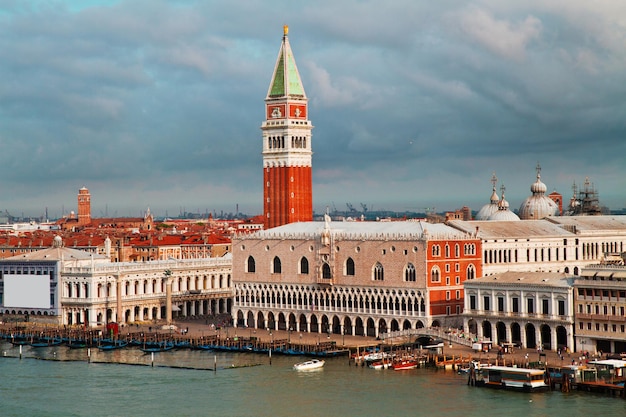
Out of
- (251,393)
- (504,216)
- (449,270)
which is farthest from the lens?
(504,216)

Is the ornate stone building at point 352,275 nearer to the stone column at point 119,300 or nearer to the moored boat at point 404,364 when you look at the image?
the moored boat at point 404,364

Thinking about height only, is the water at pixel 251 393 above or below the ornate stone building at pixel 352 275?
below

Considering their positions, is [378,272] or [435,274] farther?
[378,272]

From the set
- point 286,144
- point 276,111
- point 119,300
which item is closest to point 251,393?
point 119,300

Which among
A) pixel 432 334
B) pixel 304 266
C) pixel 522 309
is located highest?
pixel 304 266

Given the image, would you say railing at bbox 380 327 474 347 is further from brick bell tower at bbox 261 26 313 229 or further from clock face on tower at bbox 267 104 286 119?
clock face on tower at bbox 267 104 286 119

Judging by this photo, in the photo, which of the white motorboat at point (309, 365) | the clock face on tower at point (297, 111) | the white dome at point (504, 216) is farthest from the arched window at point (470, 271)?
the clock face on tower at point (297, 111)

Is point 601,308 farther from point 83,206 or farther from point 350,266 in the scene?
point 83,206
